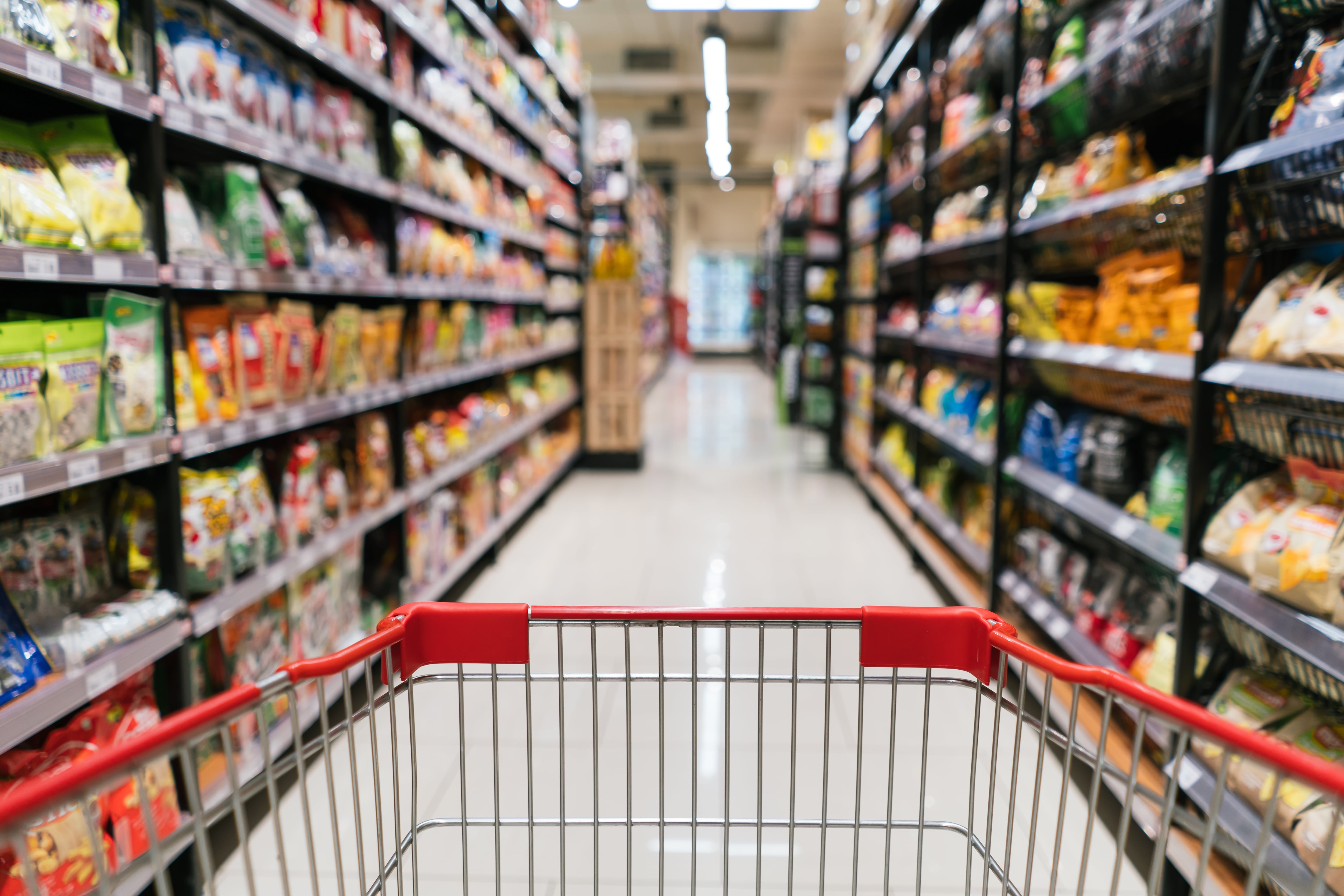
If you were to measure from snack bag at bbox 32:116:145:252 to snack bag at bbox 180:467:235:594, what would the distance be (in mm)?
559

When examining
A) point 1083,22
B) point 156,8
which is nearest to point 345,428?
point 156,8

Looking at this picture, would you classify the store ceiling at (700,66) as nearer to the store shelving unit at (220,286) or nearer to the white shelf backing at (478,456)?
the white shelf backing at (478,456)

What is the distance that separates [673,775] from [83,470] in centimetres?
154

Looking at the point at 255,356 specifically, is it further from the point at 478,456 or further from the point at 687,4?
the point at 687,4

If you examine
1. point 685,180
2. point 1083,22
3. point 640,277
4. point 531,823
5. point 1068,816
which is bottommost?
point 1068,816

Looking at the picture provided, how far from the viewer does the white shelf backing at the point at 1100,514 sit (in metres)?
2.02

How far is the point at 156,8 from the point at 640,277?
5450 mm

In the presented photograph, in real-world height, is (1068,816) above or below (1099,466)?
below

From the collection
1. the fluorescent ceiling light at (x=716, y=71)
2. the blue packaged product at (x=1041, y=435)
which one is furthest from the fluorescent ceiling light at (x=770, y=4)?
the blue packaged product at (x=1041, y=435)

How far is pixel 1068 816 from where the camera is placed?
87.4 inches

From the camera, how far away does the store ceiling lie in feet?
32.5

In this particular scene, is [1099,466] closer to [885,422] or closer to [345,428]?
[345,428]

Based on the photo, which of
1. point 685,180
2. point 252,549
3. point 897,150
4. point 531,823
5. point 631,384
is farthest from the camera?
point 685,180

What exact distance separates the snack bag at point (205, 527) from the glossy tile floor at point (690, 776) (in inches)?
21.1
